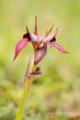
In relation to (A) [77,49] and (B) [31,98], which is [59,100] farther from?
(A) [77,49]

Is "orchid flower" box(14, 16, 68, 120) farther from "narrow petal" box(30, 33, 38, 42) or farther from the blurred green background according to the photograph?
the blurred green background

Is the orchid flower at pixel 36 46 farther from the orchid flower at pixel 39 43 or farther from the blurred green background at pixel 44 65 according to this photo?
the blurred green background at pixel 44 65

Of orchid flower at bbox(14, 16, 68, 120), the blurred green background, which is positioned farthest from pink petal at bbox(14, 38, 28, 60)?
the blurred green background

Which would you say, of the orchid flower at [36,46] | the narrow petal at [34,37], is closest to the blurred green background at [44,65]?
the orchid flower at [36,46]

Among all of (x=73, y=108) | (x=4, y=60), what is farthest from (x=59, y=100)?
(x=4, y=60)

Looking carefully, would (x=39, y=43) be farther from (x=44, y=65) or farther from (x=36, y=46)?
(x=44, y=65)
